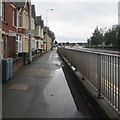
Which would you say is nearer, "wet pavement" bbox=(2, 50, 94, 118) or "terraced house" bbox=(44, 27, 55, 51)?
"wet pavement" bbox=(2, 50, 94, 118)

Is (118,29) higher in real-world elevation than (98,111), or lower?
higher

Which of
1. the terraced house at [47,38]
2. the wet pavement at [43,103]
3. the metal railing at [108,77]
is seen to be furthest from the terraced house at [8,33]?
the terraced house at [47,38]

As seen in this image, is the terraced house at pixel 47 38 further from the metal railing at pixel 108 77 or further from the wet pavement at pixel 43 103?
the metal railing at pixel 108 77

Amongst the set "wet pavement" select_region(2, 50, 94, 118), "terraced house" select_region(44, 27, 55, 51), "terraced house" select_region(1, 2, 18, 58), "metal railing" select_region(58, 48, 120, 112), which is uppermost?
"terraced house" select_region(44, 27, 55, 51)

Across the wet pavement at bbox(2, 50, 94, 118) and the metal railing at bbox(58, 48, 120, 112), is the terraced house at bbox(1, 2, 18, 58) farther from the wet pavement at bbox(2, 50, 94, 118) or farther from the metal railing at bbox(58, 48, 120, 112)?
the metal railing at bbox(58, 48, 120, 112)

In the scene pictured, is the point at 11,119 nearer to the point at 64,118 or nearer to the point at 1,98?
the point at 64,118

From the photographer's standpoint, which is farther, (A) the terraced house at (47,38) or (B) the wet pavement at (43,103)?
(A) the terraced house at (47,38)

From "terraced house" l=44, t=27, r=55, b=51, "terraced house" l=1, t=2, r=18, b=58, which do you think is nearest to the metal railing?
"terraced house" l=1, t=2, r=18, b=58

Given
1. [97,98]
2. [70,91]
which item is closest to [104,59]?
[97,98]

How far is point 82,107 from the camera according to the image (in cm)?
547

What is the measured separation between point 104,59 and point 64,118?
1739 mm

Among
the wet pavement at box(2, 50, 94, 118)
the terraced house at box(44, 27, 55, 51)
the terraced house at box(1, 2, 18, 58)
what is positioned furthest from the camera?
the terraced house at box(44, 27, 55, 51)

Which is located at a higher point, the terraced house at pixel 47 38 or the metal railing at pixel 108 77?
the terraced house at pixel 47 38

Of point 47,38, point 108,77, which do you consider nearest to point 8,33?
point 108,77
